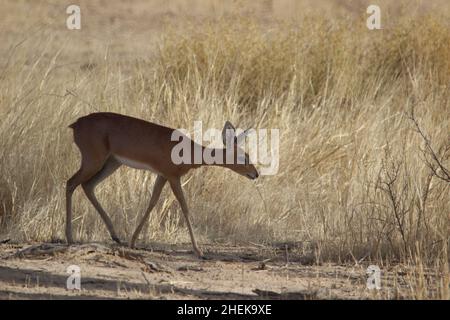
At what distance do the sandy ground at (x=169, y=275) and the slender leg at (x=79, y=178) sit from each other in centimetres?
24

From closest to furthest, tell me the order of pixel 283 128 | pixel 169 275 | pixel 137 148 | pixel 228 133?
pixel 169 275
pixel 228 133
pixel 137 148
pixel 283 128

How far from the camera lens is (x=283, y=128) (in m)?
11.1

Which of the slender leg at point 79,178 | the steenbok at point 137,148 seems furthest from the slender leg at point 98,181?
the steenbok at point 137,148

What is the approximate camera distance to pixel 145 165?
8.32m

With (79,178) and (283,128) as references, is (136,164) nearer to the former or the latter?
(79,178)

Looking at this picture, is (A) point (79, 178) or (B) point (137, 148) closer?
(B) point (137, 148)

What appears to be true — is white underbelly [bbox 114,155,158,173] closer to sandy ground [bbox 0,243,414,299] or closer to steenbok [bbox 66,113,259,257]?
steenbok [bbox 66,113,259,257]

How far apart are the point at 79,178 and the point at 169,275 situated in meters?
1.40

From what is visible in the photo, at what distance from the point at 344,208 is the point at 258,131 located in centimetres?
228

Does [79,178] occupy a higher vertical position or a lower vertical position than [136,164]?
lower

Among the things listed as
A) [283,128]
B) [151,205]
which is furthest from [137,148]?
[283,128]

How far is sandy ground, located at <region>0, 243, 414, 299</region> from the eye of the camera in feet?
22.8

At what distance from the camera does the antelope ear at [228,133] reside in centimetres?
809

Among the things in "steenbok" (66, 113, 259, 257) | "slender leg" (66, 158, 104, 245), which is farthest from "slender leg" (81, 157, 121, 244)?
"steenbok" (66, 113, 259, 257)
